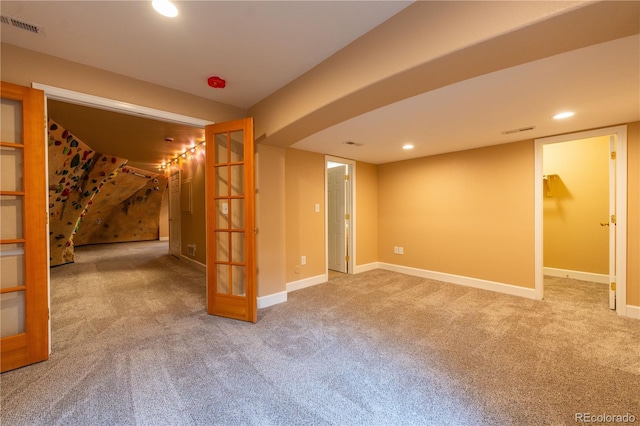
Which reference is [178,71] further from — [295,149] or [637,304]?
[637,304]

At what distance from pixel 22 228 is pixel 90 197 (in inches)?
178

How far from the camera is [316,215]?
416 centimetres

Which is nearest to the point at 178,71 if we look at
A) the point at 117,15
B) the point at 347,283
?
the point at 117,15

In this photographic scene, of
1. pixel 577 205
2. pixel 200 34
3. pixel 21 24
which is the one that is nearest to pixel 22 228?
pixel 21 24

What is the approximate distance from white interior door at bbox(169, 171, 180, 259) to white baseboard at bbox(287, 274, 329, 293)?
4.03m

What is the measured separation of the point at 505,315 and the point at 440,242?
1634 mm

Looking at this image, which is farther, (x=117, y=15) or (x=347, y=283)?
(x=347, y=283)

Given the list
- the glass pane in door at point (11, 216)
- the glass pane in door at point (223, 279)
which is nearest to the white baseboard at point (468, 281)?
the glass pane in door at point (223, 279)

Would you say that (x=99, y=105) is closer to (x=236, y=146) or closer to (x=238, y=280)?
(x=236, y=146)

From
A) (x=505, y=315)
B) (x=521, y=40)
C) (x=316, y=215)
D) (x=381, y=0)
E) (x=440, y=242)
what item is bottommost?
(x=505, y=315)

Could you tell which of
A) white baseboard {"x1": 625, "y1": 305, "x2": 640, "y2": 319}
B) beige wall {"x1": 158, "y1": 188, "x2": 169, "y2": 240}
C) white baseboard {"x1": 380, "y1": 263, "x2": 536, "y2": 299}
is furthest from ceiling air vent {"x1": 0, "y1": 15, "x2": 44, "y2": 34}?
beige wall {"x1": 158, "y1": 188, "x2": 169, "y2": 240}

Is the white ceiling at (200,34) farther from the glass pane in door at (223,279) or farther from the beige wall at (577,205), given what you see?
the beige wall at (577,205)

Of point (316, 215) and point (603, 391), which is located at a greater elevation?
point (316, 215)

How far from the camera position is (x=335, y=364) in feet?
6.31
